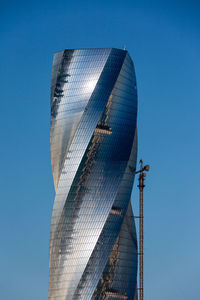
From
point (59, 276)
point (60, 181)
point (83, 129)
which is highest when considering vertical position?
point (83, 129)

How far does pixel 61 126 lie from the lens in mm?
77875

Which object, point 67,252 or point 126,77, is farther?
point 126,77

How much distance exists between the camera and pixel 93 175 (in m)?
75.1

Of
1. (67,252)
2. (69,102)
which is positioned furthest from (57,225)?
(69,102)

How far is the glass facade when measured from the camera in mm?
73125

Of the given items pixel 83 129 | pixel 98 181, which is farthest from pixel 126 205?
pixel 83 129

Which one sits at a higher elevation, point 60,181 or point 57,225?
point 60,181

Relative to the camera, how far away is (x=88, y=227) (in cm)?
7369

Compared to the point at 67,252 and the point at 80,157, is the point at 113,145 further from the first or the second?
the point at 67,252

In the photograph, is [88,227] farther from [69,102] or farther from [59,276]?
[69,102]

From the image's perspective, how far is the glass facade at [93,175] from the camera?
73125mm

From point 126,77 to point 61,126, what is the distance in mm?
9987

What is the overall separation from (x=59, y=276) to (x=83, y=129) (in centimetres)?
1633

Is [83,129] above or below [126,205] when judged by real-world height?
above
